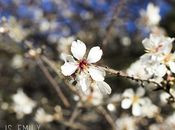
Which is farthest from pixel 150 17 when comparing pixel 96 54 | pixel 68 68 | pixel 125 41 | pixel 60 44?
pixel 68 68

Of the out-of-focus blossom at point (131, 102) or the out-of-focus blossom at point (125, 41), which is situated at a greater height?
the out-of-focus blossom at point (125, 41)

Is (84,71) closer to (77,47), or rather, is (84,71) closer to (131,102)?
(77,47)

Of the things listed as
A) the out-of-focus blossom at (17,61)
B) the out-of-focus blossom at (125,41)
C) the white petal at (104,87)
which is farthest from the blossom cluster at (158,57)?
the out-of-focus blossom at (17,61)

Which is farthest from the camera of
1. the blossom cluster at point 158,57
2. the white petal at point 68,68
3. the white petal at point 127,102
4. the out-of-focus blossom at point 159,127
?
the out-of-focus blossom at point 159,127

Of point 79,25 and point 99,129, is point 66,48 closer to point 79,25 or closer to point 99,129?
point 79,25

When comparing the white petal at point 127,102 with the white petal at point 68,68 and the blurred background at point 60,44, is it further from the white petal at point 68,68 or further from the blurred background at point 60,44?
the blurred background at point 60,44

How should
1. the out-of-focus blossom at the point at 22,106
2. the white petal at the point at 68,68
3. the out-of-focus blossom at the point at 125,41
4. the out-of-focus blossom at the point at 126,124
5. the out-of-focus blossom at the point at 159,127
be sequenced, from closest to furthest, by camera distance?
the white petal at the point at 68,68, the out-of-focus blossom at the point at 126,124, the out-of-focus blossom at the point at 22,106, the out-of-focus blossom at the point at 159,127, the out-of-focus blossom at the point at 125,41

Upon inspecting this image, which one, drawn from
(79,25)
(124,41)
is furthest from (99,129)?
(79,25)
